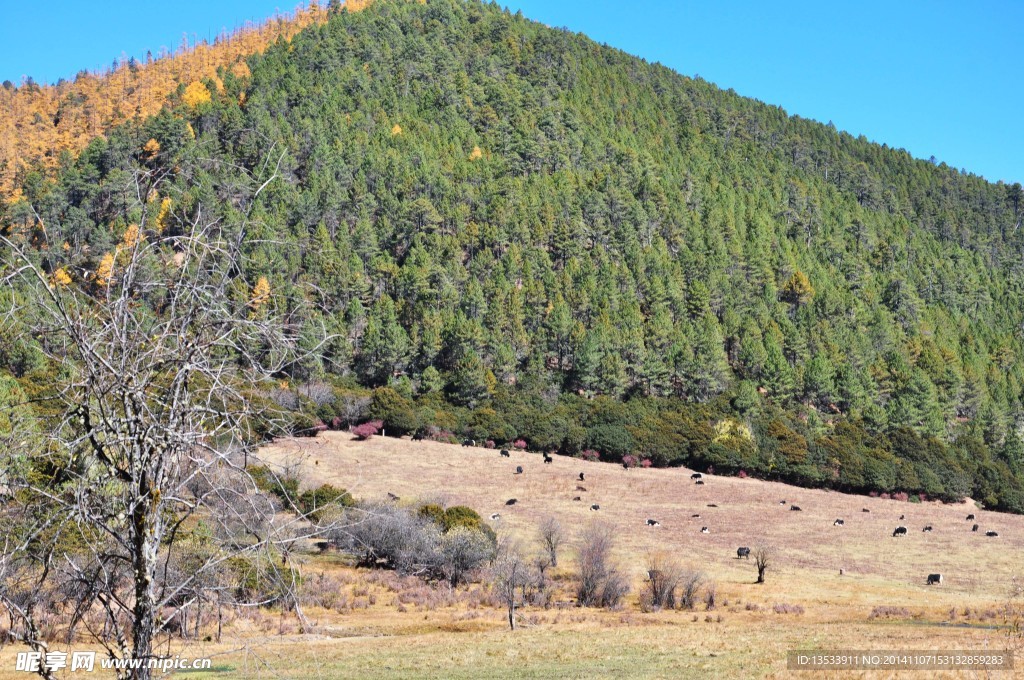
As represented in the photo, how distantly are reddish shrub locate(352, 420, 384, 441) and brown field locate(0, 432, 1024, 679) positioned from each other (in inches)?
49.5

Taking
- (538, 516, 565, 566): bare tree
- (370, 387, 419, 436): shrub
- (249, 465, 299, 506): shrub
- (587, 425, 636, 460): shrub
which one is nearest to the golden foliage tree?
(370, 387, 419, 436): shrub

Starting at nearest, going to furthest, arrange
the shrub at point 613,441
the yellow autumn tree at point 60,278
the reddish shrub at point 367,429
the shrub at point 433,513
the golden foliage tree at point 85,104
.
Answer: the yellow autumn tree at point 60,278
the shrub at point 433,513
the reddish shrub at point 367,429
the shrub at point 613,441
the golden foliage tree at point 85,104

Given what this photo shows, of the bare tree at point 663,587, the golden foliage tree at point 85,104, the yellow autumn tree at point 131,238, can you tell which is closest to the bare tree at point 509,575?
the bare tree at point 663,587

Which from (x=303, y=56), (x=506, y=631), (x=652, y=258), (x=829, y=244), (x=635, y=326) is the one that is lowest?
(x=506, y=631)

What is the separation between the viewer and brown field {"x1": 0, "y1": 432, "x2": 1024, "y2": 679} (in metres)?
21.6

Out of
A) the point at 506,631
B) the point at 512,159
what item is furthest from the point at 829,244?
the point at 506,631

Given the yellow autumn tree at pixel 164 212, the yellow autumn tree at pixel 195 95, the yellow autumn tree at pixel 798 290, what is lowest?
the yellow autumn tree at pixel 164 212

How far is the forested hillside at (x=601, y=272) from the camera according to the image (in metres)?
84.6

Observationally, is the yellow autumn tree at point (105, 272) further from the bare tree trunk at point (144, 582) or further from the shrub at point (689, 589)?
the shrub at point (689, 589)

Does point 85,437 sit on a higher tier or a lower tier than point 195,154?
lower

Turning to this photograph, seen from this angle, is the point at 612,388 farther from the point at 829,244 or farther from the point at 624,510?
the point at 829,244

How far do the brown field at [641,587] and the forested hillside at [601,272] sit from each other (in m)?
10.7

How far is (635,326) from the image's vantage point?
105 metres

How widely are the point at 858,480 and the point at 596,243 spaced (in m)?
66.4
